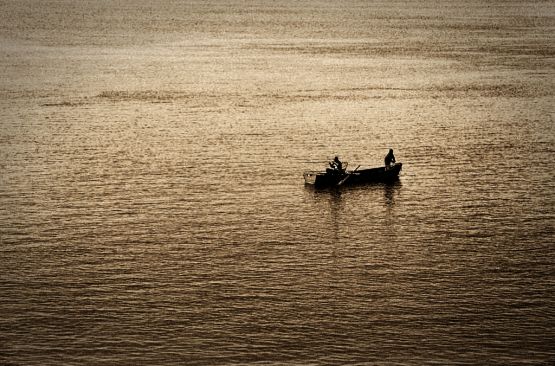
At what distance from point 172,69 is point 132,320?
76390mm

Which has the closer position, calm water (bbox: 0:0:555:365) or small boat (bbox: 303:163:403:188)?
calm water (bbox: 0:0:555:365)

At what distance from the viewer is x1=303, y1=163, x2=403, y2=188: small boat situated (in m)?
61.1

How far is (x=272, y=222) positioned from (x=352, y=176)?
31.2 ft

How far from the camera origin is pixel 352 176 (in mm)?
62000

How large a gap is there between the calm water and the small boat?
100 centimetres

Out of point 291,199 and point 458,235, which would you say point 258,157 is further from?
point 458,235

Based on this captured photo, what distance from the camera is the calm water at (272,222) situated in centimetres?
4044

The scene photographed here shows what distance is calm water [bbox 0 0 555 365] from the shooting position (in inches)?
1592

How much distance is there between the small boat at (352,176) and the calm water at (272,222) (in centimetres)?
100

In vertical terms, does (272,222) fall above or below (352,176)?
below

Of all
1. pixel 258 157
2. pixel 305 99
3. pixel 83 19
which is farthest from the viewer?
pixel 83 19

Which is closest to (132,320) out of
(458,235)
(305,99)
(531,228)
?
(458,235)

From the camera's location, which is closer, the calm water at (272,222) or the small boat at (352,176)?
the calm water at (272,222)

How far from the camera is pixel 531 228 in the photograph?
53094mm
